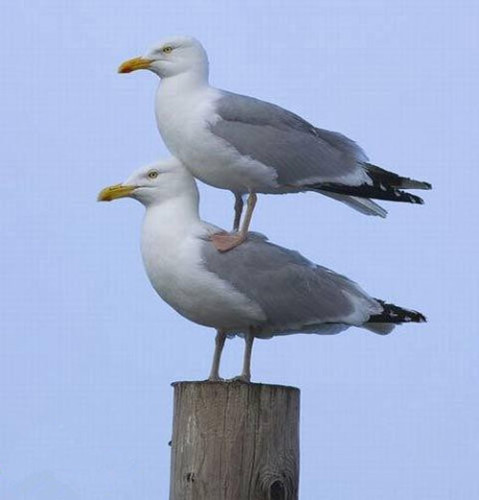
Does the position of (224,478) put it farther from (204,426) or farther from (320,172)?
(320,172)

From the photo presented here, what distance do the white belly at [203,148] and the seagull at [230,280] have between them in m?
0.11

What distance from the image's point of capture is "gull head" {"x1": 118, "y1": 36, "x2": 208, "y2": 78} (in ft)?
17.5

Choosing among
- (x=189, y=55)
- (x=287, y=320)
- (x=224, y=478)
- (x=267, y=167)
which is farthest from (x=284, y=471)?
(x=189, y=55)

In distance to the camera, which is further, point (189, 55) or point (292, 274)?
point (189, 55)

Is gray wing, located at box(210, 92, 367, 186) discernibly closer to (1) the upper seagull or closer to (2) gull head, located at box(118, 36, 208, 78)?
(1) the upper seagull

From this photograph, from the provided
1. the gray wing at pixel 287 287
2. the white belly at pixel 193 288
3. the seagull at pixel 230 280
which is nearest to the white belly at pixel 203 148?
the seagull at pixel 230 280

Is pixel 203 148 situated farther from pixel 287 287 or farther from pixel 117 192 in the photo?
pixel 287 287

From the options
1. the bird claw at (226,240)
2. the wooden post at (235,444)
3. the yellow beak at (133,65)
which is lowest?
the wooden post at (235,444)

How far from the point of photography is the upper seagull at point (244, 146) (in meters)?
5.16

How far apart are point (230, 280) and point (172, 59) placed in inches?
50.1

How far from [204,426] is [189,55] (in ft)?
6.74

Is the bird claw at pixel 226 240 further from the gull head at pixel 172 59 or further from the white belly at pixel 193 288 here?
the gull head at pixel 172 59

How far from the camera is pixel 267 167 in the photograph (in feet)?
17.3

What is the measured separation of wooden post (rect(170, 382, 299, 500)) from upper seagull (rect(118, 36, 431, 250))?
876 millimetres
